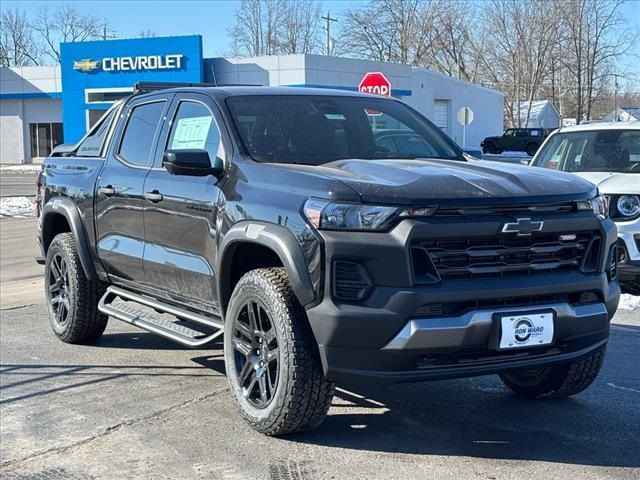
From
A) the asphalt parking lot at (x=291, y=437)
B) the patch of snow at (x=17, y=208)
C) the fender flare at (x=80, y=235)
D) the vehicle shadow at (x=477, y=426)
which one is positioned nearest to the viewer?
the asphalt parking lot at (x=291, y=437)

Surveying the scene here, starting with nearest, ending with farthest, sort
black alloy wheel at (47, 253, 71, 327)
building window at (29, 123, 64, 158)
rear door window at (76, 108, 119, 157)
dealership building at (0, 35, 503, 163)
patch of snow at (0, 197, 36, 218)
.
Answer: rear door window at (76, 108, 119, 157), black alloy wheel at (47, 253, 71, 327), patch of snow at (0, 197, 36, 218), dealership building at (0, 35, 503, 163), building window at (29, 123, 64, 158)

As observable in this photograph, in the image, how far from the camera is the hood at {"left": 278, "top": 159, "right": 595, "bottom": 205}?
3996mm

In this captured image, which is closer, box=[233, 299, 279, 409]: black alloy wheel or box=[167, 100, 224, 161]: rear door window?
box=[233, 299, 279, 409]: black alloy wheel

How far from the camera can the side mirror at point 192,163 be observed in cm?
479

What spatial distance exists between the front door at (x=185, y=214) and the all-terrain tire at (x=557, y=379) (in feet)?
6.20

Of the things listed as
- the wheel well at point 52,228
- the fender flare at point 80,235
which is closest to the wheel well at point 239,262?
the fender flare at point 80,235

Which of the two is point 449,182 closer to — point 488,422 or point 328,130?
point 328,130

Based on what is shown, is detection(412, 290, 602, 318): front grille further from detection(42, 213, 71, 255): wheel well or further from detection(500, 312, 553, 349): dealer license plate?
detection(42, 213, 71, 255): wheel well

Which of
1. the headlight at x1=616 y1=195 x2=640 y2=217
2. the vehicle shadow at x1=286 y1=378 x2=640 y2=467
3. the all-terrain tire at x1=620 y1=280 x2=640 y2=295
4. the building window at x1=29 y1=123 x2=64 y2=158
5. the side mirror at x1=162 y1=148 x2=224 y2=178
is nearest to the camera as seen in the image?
the vehicle shadow at x1=286 y1=378 x2=640 y2=467

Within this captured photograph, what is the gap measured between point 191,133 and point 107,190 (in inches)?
39.6

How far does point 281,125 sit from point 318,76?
111 feet

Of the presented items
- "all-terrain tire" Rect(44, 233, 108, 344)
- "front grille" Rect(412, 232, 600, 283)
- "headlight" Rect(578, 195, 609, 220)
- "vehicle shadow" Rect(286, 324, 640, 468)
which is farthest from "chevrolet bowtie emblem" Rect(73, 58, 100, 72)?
"front grille" Rect(412, 232, 600, 283)

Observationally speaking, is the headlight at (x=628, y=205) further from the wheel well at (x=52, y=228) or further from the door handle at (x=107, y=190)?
the wheel well at (x=52, y=228)

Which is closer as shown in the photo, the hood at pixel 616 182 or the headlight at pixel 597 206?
the headlight at pixel 597 206
